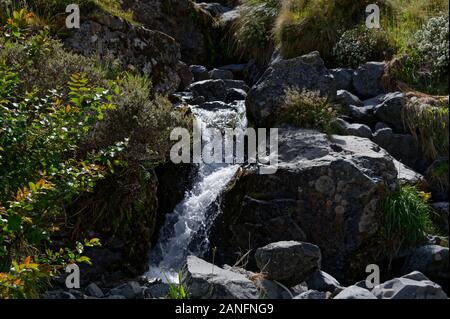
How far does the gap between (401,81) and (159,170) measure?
4.34 m

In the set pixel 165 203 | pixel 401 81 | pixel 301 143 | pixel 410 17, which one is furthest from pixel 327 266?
pixel 410 17

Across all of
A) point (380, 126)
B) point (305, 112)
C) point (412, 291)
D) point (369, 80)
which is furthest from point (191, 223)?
point (369, 80)

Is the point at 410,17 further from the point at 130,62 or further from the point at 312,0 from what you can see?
the point at 130,62

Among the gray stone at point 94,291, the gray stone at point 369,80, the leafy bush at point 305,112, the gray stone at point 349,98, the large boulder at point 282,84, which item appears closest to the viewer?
the gray stone at point 94,291

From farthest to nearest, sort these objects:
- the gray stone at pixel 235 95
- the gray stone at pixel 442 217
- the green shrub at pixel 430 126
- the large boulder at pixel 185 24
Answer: the large boulder at pixel 185 24, the gray stone at pixel 235 95, the green shrub at pixel 430 126, the gray stone at pixel 442 217

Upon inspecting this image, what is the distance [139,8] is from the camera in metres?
13.4

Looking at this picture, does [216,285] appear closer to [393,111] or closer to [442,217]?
[442,217]

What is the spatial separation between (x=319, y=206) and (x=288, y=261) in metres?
2.00

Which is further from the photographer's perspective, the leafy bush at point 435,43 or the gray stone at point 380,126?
the leafy bush at point 435,43

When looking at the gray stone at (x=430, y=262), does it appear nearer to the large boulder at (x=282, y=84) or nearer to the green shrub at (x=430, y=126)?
the green shrub at (x=430, y=126)

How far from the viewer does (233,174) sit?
8.50 m

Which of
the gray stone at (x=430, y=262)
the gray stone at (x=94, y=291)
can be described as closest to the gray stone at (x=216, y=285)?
the gray stone at (x=94, y=291)

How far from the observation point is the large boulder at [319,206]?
736 centimetres

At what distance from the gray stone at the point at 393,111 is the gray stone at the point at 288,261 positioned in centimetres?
427
